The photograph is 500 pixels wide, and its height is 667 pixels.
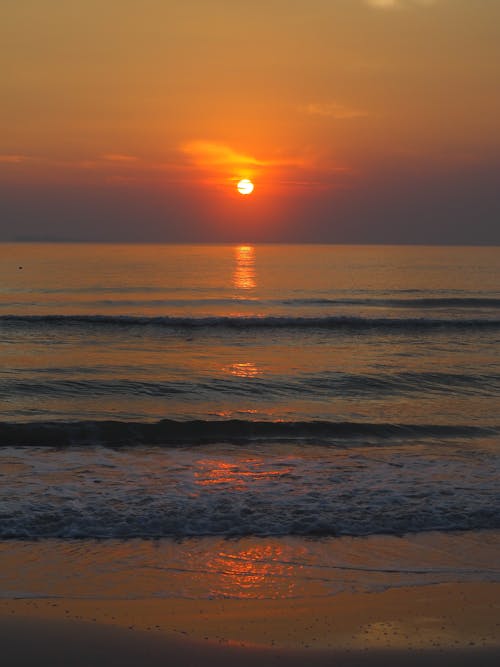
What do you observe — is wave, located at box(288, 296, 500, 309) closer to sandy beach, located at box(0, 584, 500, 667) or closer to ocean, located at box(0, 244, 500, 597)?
ocean, located at box(0, 244, 500, 597)

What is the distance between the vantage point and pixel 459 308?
4212 centimetres

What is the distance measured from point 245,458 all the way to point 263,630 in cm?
629

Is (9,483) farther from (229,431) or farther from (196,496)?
(229,431)

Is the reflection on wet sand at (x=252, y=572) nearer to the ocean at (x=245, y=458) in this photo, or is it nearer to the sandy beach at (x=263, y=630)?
the ocean at (x=245, y=458)

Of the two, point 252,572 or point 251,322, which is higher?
point 251,322

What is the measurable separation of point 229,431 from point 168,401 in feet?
10.6

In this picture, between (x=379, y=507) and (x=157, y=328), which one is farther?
(x=157, y=328)

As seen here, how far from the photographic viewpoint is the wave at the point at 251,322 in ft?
108

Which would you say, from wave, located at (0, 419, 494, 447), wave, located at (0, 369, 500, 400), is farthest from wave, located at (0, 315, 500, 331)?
wave, located at (0, 419, 494, 447)

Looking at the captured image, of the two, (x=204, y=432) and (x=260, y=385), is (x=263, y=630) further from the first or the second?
(x=260, y=385)

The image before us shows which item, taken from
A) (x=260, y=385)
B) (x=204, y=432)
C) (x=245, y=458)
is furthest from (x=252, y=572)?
(x=260, y=385)

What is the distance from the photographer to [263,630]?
6.18 metres

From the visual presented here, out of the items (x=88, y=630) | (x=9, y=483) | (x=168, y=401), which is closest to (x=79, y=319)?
(x=168, y=401)

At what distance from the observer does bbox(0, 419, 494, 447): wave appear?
1386 centimetres
